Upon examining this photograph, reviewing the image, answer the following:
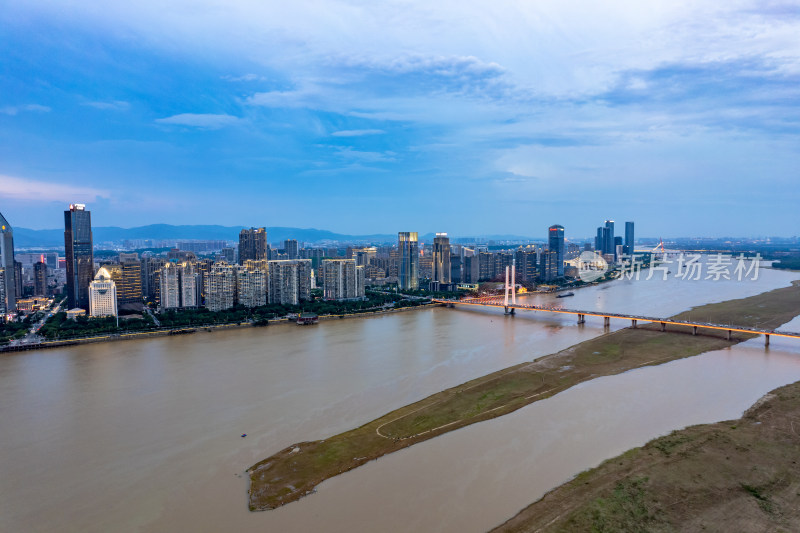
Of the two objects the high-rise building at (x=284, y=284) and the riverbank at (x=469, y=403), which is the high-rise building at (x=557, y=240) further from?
the high-rise building at (x=284, y=284)

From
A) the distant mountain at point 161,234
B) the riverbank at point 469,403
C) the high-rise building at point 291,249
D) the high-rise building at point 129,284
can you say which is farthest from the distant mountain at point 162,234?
the riverbank at point 469,403

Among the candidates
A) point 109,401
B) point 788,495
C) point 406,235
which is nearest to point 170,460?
point 109,401

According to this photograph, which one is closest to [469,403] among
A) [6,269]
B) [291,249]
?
[6,269]

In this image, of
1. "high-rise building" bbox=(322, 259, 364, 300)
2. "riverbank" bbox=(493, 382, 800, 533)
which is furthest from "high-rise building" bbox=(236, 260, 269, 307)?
"riverbank" bbox=(493, 382, 800, 533)

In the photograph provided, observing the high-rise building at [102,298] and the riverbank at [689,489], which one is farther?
the high-rise building at [102,298]

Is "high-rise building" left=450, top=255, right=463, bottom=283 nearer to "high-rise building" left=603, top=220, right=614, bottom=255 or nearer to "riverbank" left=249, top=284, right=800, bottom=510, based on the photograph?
"riverbank" left=249, top=284, right=800, bottom=510
